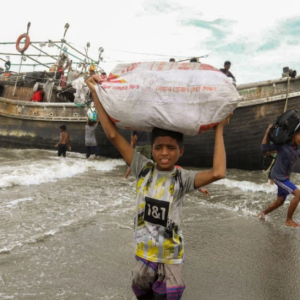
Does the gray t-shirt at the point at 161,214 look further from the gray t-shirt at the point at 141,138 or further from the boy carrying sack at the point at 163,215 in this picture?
the gray t-shirt at the point at 141,138

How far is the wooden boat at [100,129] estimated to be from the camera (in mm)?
9633

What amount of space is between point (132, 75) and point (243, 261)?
2195 millimetres

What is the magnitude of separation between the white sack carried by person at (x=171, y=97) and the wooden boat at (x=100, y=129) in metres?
8.14

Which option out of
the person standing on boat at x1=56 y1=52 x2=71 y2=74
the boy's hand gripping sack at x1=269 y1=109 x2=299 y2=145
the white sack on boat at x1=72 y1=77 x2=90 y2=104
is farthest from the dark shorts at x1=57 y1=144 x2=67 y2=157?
the boy's hand gripping sack at x1=269 y1=109 x2=299 y2=145

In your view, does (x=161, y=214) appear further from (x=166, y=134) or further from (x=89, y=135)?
(x=89, y=135)

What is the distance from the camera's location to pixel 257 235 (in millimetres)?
4117

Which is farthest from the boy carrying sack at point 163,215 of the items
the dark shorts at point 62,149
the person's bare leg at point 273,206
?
the dark shorts at point 62,149

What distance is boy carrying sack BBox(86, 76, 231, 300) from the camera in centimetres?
182

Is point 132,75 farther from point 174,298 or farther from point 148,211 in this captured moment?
point 174,298

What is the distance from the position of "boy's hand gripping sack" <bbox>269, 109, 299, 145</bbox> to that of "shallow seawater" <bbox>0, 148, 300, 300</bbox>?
1143mm

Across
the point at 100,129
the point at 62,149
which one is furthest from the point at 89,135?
the point at 62,149

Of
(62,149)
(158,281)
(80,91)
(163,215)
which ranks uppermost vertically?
(80,91)

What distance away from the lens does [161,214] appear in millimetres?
1837

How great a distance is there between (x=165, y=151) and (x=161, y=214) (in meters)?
0.33
